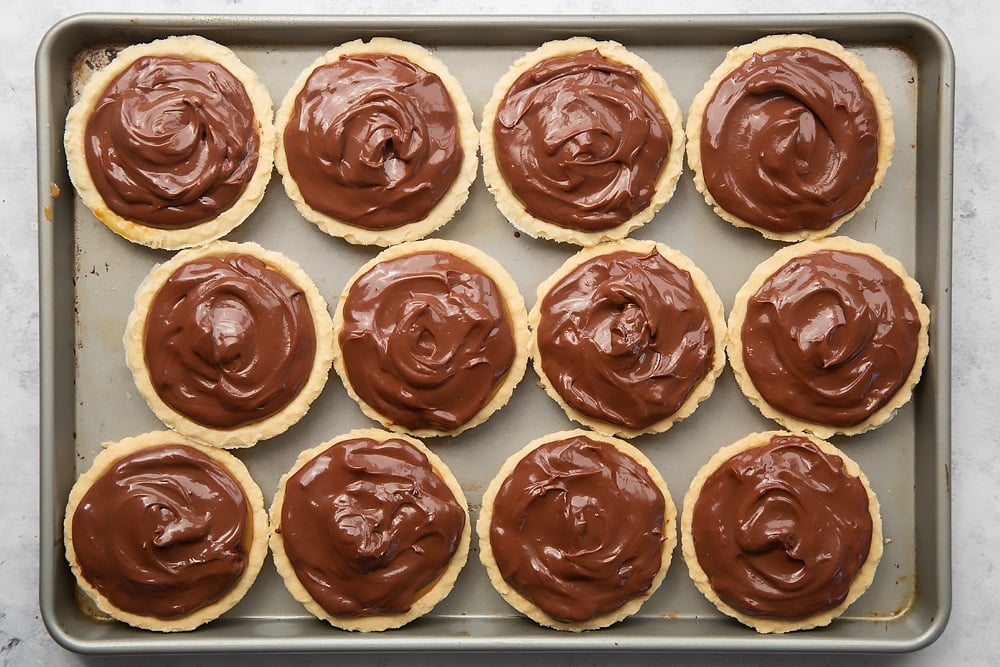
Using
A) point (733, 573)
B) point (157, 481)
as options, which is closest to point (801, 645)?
point (733, 573)

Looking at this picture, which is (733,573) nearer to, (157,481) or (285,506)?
(285,506)

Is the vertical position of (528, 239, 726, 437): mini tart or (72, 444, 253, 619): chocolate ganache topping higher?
(528, 239, 726, 437): mini tart

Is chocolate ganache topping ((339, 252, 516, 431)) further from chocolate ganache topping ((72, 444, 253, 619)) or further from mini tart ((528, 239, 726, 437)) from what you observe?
chocolate ganache topping ((72, 444, 253, 619))

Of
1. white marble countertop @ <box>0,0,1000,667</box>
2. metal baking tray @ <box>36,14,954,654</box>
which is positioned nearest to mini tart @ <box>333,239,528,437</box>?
metal baking tray @ <box>36,14,954,654</box>

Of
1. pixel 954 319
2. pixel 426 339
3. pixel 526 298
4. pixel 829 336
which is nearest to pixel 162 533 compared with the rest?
pixel 426 339

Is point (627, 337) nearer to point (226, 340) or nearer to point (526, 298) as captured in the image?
point (526, 298)

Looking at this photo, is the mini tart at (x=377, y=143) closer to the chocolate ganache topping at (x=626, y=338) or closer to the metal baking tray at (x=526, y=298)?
the metal baking tray at (x=526, y=298)

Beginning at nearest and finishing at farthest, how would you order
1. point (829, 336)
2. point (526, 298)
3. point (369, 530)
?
1. point (369, 530)
2. point (829, 336)
3. point (526, 298)
